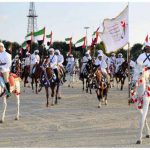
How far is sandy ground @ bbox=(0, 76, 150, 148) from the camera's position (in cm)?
1169

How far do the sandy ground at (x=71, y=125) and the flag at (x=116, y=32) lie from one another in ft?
8.84

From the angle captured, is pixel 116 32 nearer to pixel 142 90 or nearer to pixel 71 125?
pixel 71 125

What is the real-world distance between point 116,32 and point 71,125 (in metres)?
5.82

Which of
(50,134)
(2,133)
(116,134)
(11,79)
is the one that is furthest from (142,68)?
(11,79)

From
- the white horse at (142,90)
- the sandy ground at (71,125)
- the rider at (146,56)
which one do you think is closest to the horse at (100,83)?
the sandy ground at (71,125)

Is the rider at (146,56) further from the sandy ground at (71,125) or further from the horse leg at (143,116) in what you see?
the sandy ground at (71,125)

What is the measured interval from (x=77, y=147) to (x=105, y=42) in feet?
26.6

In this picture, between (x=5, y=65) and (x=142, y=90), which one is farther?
(x=5, y=65)

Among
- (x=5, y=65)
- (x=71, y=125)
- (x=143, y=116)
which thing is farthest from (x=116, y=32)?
(x=143, y=116)

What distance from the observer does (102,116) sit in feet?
54.9

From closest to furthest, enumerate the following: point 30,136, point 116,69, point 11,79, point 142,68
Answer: point 142,68 < point 30,136 < point 11,79 < point 116,69

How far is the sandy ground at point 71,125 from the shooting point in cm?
1169

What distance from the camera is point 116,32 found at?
747 inches

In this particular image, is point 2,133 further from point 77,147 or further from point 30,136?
point 77,147
